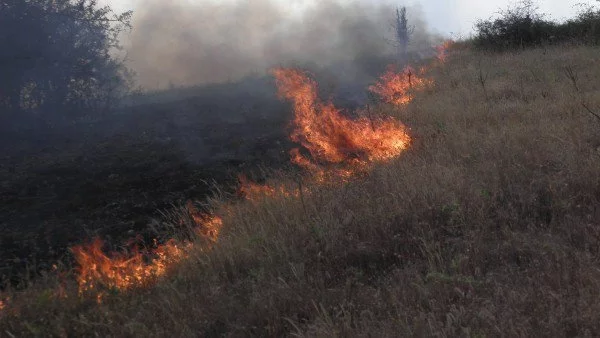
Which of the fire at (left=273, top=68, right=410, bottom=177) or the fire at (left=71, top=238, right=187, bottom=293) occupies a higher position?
the fire at (left=273, top=68, right=410, bottom=177)

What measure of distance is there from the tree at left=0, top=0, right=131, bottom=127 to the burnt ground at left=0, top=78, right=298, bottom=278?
44.3 inches

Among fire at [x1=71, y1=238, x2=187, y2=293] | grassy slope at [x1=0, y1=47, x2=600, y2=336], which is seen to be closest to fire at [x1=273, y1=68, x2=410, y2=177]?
grassy slope at [x1=0, y1=47, x2=600, y2=336]

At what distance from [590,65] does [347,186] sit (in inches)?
357

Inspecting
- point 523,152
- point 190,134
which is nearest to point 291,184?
point 523,152

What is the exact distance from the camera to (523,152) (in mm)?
5637

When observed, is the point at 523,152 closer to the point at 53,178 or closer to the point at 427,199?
the point at 427,199

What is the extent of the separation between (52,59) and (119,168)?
24.0ft

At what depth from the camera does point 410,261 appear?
3.68m

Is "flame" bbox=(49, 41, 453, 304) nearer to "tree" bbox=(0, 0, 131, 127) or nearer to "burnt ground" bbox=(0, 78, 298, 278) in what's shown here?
"burnt ground" bbox=(0, 78, 298, 278)

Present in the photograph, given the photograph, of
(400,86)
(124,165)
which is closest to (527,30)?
(400,86)

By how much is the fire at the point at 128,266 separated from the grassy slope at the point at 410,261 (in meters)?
0.22

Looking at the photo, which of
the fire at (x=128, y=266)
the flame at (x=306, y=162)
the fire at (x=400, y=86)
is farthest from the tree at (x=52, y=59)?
the fire at (x=128, y=266)

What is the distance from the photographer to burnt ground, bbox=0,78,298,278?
6.74 meters

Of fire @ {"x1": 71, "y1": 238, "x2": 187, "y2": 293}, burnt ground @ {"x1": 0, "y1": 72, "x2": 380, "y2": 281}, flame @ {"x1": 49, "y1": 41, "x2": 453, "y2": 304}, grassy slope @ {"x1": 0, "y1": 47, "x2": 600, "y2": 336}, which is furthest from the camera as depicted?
burnt ground @ {"x1": 0, "y1": 72, "x2": 380, "y2": 281}
